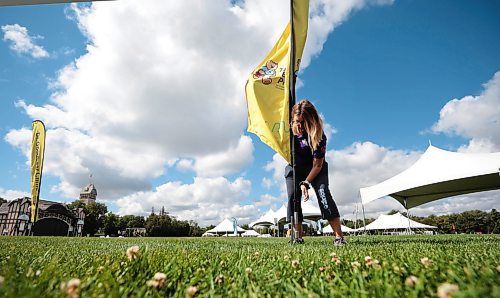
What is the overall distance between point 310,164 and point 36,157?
16.4 meters

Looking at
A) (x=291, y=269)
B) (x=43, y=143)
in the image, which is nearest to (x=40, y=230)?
(x=43, y=143)

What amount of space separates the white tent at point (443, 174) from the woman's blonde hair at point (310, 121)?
7475mm

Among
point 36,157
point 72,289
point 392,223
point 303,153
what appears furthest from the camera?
point 392,223

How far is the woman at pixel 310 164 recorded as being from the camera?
3311mm

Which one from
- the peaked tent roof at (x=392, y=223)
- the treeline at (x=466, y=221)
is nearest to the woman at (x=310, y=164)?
the peaked tent roof at (x=392, y=223)

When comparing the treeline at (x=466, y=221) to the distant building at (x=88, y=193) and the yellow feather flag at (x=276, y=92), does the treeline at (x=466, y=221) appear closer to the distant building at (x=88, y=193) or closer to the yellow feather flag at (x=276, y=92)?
the yellow feather flag at (x=276, y=92)

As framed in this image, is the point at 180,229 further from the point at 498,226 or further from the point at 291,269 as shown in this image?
the point at 291,269

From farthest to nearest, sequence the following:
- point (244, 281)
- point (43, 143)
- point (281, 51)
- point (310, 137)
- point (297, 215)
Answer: point (43, 143)
point (281, 51)
point (297, 215)
point (310, 137)
point (244, 281)

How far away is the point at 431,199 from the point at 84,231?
64.4 m

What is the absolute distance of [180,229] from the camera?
61781 millimetres

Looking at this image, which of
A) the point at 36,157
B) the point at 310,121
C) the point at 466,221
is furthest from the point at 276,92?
the point at 466,221

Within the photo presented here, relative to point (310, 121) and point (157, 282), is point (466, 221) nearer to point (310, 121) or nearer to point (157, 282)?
point (310, 121)

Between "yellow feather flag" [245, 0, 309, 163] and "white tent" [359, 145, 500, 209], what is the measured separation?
7.48 meters

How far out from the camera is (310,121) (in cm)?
341
